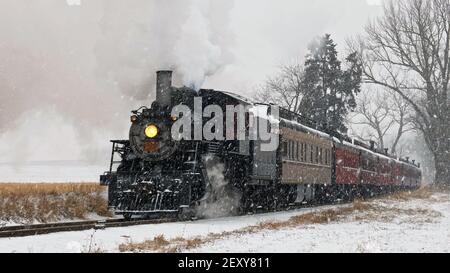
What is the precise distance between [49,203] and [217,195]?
4.88m

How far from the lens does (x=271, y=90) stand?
6097cm

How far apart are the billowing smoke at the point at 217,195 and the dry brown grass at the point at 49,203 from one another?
13.5 feet

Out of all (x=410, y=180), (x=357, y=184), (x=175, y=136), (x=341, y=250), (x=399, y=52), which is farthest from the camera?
(x=410, y=180)

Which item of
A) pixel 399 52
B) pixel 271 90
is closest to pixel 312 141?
pixel 399 52

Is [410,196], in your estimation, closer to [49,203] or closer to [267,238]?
[49,203]

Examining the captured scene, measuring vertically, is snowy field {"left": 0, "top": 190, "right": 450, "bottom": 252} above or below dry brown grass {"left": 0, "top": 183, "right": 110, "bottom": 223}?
below

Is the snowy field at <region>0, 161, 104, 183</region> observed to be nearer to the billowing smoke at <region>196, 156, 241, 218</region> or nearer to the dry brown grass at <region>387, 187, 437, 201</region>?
the dry brown grass at <region>387, 187, 437, 201</region>

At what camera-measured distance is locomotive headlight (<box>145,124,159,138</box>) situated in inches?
588

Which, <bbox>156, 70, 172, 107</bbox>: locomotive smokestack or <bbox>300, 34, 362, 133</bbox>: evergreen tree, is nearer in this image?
<bbox>156, 70, 172, 107</bbox>: locomotive smokestack

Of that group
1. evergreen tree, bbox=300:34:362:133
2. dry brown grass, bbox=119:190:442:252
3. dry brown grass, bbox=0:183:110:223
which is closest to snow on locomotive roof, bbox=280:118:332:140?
dry brown grass, bbox=119:190:442:252

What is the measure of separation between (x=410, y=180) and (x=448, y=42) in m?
18.5

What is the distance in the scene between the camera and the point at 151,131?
15.0 meters

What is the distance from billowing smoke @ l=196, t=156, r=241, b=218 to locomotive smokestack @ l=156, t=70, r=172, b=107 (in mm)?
1869
